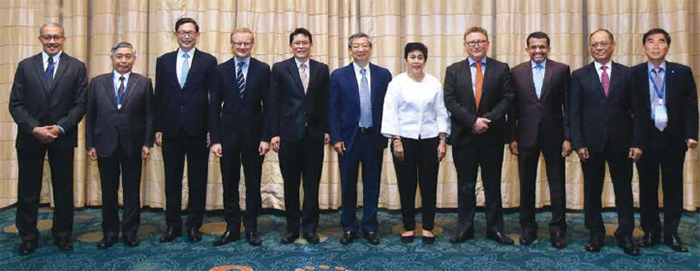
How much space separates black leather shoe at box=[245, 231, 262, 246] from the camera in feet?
11.4

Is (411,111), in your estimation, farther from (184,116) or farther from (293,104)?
(184,116)

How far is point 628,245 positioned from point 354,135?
1.72m

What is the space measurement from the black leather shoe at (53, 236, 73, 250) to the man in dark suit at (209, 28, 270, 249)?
0.87m

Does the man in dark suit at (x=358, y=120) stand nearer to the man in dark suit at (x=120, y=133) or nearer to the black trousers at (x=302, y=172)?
the black trousers at (x=302, y=172)

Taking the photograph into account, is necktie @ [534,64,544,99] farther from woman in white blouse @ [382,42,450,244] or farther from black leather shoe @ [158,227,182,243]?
black leather shoe @ [158,227,182,243]

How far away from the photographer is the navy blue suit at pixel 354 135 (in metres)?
3.45

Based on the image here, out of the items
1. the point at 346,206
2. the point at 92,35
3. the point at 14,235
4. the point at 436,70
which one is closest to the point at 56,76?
the point at 14,235

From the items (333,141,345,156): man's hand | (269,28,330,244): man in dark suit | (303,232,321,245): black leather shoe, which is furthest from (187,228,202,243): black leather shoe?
(333,141,345,156): man's hand

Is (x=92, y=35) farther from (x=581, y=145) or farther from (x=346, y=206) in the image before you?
(x=581, y=145)

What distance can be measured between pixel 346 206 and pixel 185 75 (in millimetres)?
1291

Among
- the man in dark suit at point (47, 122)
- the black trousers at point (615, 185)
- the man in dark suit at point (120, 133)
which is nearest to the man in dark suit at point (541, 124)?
the black trousers at point (615, 185)

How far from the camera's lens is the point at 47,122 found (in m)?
3.30

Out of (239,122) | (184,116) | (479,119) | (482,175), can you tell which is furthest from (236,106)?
(482,175)

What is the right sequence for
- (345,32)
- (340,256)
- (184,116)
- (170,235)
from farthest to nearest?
(345,32) < (170,235) < (184,116) < (340,256)
